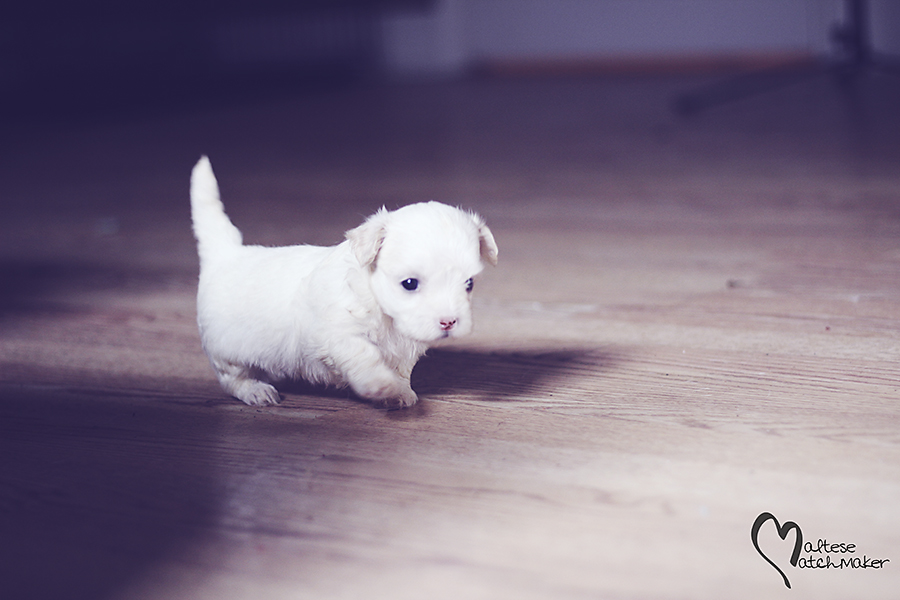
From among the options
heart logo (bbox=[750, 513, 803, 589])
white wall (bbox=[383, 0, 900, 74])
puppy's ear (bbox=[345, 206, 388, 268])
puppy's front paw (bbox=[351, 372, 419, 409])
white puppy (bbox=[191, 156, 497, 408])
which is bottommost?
heart logo (bbox=[750, 513, 803, 589])

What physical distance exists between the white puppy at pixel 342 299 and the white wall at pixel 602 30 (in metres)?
5.41

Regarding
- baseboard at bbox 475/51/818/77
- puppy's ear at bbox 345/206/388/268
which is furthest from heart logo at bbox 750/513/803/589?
baseboard at bbox 475/51/818/77

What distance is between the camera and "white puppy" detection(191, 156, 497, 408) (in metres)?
0.81

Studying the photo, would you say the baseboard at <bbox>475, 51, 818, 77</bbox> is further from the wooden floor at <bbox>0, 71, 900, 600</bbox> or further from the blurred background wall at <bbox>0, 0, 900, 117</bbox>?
the wooden floor at <bbox>0, 71, 900, 600</bbox>

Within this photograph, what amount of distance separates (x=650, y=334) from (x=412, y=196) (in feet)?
3.97

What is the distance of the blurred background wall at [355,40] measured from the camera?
4582 mm

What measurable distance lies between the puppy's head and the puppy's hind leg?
0.68 ft

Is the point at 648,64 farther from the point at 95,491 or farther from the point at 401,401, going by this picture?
the point at 95,491

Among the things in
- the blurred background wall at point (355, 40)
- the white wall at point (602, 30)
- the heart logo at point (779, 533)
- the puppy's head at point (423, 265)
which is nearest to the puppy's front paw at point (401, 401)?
the puppy's head at point (423, 265)

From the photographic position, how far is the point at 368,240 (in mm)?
822

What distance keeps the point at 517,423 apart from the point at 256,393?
29cm

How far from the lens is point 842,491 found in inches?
27.9

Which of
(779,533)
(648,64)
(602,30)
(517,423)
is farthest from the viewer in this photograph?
(602,30)

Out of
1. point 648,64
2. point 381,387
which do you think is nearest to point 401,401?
point 381,387
